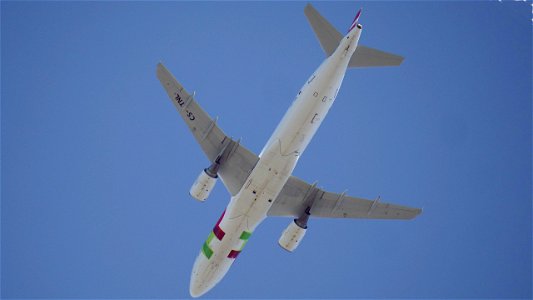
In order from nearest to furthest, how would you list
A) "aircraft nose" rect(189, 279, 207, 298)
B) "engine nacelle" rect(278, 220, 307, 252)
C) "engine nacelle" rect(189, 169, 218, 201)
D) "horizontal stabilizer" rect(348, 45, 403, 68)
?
1. "horizontal stabilizer" rect(348, 45, 403, 68)
2. "engine nacelle" rect(189, 169, 218, 201)
3. "aircraft nose" rect(189, 279, 207, 298)
4. "engine nacelle" rect(278, 220, 307, 252)

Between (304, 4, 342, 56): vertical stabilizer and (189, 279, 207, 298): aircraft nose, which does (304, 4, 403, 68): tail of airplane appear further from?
(189, 279, 207, 298): aircraft nose

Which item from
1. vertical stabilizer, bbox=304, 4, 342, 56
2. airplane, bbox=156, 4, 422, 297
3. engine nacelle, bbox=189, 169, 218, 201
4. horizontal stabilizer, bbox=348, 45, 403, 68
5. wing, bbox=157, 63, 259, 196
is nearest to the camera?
airplane, bbox=156, 4, 422, 297

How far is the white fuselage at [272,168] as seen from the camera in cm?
3266

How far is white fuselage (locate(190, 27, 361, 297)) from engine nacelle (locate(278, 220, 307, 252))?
9.60 feet

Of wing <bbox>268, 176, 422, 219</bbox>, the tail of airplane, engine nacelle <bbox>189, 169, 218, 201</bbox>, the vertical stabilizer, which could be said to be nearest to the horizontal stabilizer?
the tail of airplane

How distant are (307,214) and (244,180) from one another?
17.0ft

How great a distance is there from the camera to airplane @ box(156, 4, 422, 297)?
32.9 metres

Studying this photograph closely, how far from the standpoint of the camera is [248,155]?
37.5m

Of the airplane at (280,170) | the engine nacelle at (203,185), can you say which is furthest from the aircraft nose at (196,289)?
the engine nacelle at (203,185)

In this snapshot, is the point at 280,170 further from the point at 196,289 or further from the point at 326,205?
the point at 196,289

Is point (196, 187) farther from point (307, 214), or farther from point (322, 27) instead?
point (322, 27)

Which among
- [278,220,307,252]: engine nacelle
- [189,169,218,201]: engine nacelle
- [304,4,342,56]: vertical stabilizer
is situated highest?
[304,4,342,56]: vertical stabilizer

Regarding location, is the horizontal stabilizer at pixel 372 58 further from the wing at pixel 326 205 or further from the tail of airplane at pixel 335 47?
the wing at pixel 326 205

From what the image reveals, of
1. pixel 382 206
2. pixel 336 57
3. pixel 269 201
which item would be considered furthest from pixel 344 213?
pixel 336 57
